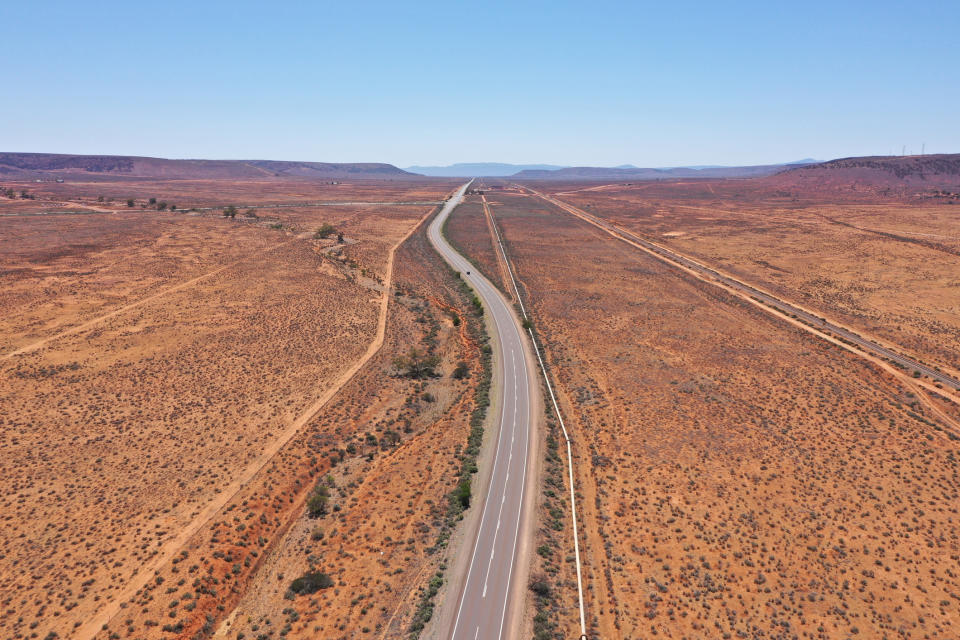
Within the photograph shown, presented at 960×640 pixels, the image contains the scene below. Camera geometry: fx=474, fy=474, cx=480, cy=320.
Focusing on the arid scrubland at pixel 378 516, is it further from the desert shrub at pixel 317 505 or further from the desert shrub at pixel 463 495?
the desert shrub at pixel 463 495

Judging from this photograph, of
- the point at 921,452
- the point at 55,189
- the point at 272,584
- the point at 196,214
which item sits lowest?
the point at 272,584

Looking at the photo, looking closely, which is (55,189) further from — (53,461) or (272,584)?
(272,584)

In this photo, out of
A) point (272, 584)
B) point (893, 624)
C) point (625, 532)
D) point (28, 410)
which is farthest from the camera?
point (28, 410)

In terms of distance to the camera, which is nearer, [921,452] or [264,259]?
[921,452]

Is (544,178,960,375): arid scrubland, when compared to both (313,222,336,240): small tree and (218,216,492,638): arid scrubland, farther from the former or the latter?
(313,222,336,240): small tree

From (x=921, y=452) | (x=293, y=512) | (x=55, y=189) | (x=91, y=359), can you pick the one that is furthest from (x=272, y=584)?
(x=55, y=189)

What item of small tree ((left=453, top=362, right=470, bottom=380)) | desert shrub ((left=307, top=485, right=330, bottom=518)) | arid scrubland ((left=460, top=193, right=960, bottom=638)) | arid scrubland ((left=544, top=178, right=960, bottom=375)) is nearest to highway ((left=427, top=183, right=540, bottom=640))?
arid scrubland ((left=460, top=193, right=960, bottom=638))

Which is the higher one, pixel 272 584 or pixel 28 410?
pixel 28 410

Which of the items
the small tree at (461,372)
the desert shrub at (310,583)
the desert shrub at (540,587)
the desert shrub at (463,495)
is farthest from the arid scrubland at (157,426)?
the desert shrub at (540,587)
